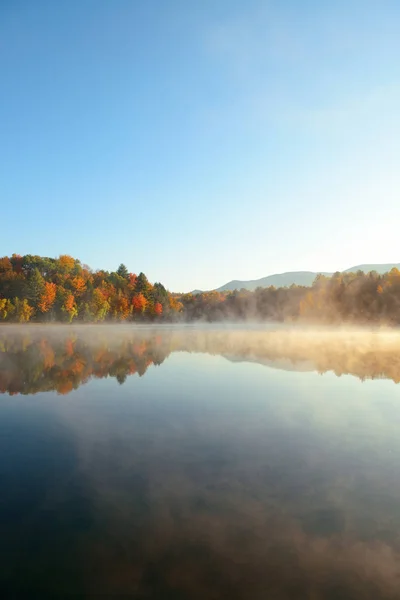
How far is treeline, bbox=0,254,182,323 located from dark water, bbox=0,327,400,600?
297ft

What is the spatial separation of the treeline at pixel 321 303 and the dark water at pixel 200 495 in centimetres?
9105

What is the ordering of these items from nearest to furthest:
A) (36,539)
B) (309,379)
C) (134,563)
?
(134,563) → (36,539) → (309,379)

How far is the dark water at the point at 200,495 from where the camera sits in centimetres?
550

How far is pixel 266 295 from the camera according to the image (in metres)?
172

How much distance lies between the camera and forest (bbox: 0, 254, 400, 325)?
331 feet

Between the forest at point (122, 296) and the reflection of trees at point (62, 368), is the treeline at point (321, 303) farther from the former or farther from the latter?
the reflection of trees at point (62, 368)

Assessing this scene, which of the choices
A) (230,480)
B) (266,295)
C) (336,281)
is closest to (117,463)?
(230,480)

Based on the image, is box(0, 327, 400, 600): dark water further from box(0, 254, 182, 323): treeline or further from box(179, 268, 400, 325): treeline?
box(179, 268, 400, 325): treeline

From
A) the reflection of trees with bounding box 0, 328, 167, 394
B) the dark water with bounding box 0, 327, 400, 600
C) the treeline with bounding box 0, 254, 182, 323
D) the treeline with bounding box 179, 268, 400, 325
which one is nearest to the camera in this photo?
the dark water with bounding box 0, 327, 400, 600

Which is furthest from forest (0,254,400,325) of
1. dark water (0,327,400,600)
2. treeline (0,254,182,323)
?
dark water (0,327,400,600)

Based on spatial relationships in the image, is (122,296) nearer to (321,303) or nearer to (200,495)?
(321,303)

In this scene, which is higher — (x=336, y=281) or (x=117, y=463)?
(x=336, y=281)

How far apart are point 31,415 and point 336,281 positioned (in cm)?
11408

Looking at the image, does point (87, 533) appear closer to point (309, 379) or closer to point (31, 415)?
point (31, 415)
